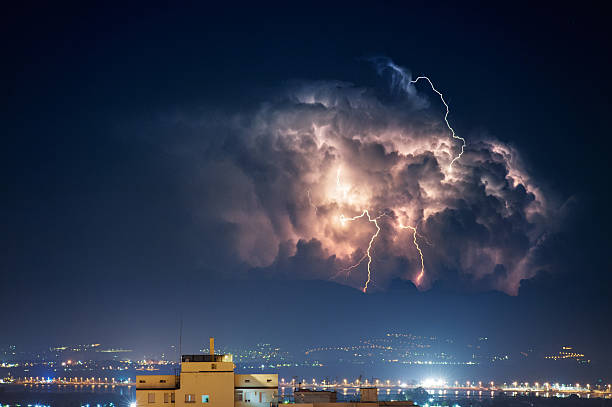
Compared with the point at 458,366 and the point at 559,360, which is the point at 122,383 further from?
the point at 559,360

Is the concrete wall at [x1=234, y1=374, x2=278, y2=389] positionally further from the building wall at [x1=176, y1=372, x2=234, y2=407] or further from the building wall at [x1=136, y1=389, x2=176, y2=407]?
the building wall at [x1=136, y1=389, x2=176, y2=407]

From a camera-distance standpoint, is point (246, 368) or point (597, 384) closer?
point (597, 384)

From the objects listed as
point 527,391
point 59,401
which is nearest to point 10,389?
point 59,401

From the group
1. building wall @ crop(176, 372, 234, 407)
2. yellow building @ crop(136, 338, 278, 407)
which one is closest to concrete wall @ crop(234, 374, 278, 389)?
yellow building @ crop(136, 338, 278, 407)

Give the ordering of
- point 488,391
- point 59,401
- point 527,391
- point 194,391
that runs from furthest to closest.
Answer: point 488,391
point 527,391
point 59,401
point 194,391

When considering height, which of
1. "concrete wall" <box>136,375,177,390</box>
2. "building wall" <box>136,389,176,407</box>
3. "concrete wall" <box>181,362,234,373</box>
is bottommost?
"building wall" <box>136,389,176,407</box>

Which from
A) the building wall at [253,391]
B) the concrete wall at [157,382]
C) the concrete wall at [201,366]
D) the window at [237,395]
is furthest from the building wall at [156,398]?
the building wall at [253,391]

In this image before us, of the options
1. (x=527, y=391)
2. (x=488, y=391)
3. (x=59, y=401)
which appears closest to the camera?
(x=59, y=401)

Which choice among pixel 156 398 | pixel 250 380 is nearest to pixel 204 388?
pixel 156 398

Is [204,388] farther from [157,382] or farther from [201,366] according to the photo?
[157,382]
